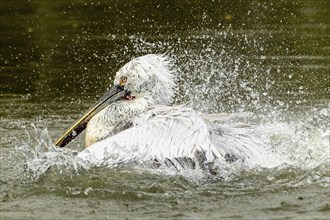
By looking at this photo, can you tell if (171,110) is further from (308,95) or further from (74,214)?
(308,95)

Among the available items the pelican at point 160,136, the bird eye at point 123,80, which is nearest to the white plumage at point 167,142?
the pelican at point 160,136

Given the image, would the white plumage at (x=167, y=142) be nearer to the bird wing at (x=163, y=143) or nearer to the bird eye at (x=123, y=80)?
the bird wing at (x=163, y=143)

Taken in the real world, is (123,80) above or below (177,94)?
above

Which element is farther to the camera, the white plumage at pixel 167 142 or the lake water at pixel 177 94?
the white plumage at pixel 167 142

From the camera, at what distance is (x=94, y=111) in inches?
278

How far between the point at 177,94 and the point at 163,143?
2.73 metres

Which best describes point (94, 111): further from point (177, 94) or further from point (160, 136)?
point (177, 94)

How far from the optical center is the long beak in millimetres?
6969

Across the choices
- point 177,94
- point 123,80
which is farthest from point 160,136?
point 177,94

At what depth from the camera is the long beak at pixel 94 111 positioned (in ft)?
22.9

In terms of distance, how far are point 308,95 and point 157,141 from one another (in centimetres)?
279

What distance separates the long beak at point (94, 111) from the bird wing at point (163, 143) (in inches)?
32.3

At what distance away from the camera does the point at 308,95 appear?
27.5ft

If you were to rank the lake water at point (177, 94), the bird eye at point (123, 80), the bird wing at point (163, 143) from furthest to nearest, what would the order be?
the bird eye at point (123, 80), the bird wing at point (163, 143), the lake water at point (177, 94)
